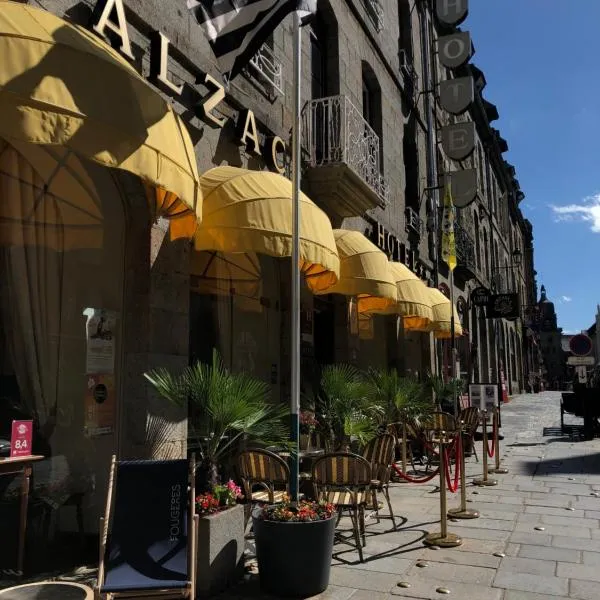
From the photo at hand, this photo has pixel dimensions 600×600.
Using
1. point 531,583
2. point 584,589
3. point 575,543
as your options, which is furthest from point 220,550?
point 575,543

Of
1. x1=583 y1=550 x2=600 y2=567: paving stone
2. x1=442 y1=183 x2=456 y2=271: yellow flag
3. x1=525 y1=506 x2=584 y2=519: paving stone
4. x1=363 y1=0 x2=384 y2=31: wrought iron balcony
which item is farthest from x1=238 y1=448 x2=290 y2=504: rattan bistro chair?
x1=363 y1=0 x2=384 y2=31: wrought iron balcony

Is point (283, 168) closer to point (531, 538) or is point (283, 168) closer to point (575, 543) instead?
point (531, 538)

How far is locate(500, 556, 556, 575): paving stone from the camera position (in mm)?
5109

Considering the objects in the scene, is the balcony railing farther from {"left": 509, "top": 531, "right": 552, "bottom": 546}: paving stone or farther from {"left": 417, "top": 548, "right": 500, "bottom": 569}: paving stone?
{"left": 509, "top": 531, "right": 552, "bottom": 546}: paving stone

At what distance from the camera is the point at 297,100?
17.4 feet

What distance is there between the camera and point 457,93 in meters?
19.7

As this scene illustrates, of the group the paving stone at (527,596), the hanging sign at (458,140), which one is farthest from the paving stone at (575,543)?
the hanging sign at (458,140)

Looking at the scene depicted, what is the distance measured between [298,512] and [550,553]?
258cm

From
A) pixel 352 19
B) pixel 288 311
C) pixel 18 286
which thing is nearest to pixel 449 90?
pixel 352 19

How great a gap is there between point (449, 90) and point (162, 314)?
16.2 m

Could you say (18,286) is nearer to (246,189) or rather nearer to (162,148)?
(162,148)

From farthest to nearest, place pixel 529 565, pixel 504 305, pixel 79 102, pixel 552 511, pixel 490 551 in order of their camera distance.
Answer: pixel 504 305
pixel 552 511
pixel 490 551
pixel 529 565
pixel 79 102

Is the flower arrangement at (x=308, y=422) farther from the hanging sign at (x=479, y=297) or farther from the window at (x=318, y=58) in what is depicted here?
the hanging sign at (x=479, y=297)

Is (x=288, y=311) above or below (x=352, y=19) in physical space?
below
